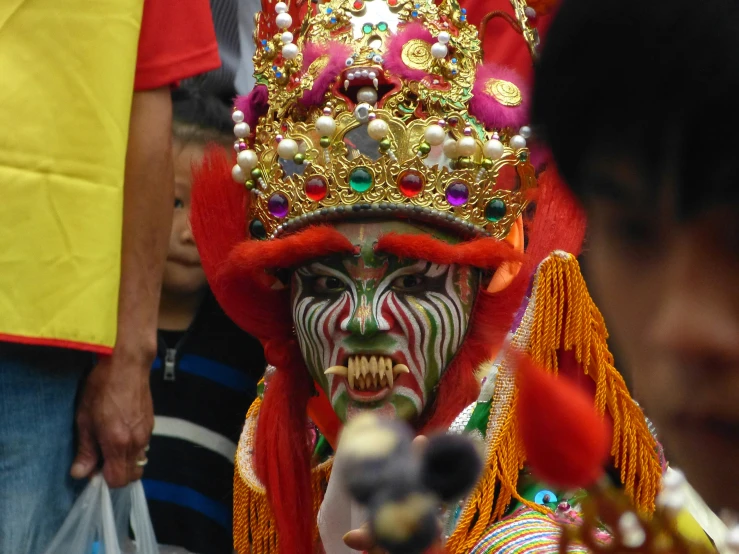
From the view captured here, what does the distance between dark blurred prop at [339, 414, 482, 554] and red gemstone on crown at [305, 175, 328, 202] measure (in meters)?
1.16

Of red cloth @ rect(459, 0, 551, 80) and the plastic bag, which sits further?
red cloth @ rect(459, 0, 551, 80)

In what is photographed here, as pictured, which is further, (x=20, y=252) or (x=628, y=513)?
(x=20, y=252)

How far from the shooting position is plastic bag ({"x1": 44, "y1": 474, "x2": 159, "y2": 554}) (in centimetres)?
197

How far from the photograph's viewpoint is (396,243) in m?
1.92

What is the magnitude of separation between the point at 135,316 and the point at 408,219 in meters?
0.52

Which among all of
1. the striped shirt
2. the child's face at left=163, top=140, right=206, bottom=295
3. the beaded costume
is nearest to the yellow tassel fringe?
the beaded costume

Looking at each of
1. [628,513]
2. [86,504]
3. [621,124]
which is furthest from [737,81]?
[86,504]

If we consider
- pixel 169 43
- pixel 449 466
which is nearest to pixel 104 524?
pixel 169 43

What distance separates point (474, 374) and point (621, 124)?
1.32 meters

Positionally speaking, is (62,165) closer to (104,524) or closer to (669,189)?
(104,524)

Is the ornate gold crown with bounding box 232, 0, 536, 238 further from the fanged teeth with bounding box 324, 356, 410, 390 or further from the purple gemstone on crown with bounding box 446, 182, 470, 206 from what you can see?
the fanged teeth with bounding box 324, 356, 410, 390

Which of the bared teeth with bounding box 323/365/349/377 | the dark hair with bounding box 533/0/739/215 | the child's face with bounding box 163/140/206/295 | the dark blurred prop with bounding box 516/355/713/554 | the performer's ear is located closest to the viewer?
the dark hair with bounding box 533/0/739/215

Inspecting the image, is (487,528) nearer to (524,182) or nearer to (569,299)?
(569,299)

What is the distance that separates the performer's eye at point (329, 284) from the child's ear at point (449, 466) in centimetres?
112
